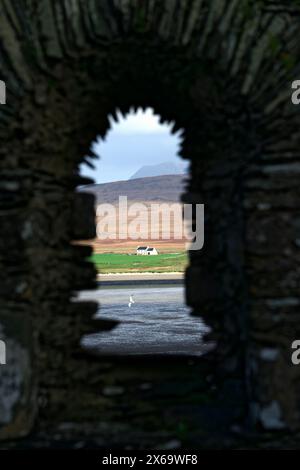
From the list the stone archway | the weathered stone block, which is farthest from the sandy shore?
the weathered stone block

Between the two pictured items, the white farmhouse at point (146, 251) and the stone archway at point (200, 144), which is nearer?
the stone archway at point (200, 144)

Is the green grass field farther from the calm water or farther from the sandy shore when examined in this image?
the calm water

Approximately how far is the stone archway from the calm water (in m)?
2.97

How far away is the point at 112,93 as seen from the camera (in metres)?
4.35

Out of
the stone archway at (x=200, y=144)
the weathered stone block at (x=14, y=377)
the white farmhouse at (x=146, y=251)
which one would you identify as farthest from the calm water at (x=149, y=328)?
the white farmhouse at (x=146, y=251)

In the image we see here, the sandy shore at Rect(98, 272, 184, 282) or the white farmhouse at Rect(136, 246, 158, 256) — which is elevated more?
the white farmhouse at Rect(136, 246, 158, 256)

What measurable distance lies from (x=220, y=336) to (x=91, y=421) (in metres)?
1.04

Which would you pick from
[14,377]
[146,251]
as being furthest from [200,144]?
[146,251]

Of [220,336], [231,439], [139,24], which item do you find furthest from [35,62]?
[231,439]

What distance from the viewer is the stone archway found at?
3.68m

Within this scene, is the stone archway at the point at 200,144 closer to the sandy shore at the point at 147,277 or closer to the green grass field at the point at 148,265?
the sandy shore at the point at 147,277

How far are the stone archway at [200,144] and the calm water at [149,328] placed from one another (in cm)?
297

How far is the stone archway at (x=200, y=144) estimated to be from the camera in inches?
145
